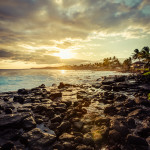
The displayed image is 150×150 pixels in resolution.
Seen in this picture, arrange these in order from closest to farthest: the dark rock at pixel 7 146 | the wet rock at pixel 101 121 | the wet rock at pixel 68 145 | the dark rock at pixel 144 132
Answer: the dark rock at pixel 7 146, the wet rock at pixel 68 145, the dark rock at pixel 144 132, the wet rock at pixel 101 121

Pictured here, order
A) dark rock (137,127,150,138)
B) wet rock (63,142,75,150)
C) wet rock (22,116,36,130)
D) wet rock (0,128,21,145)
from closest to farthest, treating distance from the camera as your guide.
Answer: wet rock (63,142,75,150)
wet rock (0,128,21,145)
dark rock (137,127,150,138)
wet rock (22,116,36,130)

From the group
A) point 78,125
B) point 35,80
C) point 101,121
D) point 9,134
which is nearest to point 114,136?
point 101,121

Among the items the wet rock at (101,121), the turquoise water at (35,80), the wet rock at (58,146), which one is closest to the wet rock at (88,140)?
the wet rock at (58,146)

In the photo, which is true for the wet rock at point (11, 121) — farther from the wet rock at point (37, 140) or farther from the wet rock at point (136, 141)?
the wet rock at point (136, 141)

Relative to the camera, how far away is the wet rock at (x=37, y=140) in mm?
3912

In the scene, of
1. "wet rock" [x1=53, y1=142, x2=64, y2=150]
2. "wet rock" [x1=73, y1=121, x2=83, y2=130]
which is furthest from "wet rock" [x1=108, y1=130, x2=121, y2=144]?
"wet rock" [x1=53, y1=142, x2=64, y2=150]

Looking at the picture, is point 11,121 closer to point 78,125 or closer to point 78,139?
point 78,125

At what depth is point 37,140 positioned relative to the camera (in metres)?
4.13

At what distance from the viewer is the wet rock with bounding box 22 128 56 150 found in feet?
12.8

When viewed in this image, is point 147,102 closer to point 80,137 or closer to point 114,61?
point 80,137

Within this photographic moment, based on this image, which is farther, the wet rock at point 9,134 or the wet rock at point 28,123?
the wet rock at point 28,123

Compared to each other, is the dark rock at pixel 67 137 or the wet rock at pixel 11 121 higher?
the wet rock at pixel 11 121

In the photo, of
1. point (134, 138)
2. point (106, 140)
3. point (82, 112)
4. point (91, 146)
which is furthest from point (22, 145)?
point (134, 138)

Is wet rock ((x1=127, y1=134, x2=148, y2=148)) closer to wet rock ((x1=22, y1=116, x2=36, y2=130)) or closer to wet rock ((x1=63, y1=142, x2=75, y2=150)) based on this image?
wet rock ((x1=63, y1=142, x2=75, y2=150))
